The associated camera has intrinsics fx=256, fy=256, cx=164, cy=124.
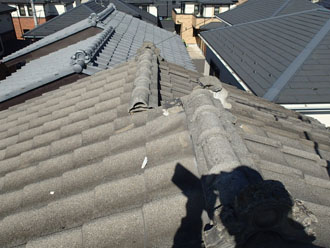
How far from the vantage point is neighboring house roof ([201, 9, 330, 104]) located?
838 cm

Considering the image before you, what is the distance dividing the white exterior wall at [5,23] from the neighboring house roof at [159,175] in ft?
111

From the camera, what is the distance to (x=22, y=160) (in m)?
4.03

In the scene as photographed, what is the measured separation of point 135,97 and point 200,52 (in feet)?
107

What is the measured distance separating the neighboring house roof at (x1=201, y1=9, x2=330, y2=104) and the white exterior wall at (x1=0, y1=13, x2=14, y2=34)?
29.3 metres

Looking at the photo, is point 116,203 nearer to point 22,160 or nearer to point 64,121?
point 22,160

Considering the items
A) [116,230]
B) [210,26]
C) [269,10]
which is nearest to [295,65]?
[116,230]

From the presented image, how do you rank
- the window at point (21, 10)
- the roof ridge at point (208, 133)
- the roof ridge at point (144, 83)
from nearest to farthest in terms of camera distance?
the roof ridge at point (208, 133) < the roof ridge at point (144, 83) < the window at point (21, 10)

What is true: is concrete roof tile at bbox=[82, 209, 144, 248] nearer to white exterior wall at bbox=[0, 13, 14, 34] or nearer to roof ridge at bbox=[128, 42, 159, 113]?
roof ridge at bbox=[128, 42, 159, 113]

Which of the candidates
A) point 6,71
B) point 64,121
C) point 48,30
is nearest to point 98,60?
point 64,121

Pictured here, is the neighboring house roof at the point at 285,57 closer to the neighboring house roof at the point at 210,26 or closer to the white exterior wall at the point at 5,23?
the neighboring house roof at the point at 210,26

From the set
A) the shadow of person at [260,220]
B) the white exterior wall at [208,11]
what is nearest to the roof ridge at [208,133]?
the shadow of person at [260,220]

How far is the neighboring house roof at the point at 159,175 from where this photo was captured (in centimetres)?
196

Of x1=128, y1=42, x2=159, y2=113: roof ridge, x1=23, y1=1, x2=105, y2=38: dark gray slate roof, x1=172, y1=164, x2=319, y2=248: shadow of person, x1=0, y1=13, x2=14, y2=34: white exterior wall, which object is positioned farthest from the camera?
x1=0, y1=13, x2=14, y2=34: white exterior wall

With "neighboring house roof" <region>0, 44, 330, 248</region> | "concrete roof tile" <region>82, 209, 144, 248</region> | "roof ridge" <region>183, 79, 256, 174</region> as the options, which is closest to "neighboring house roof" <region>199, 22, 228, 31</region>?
"neighboring house roof" <region>0, 44, 330, 248</region>
